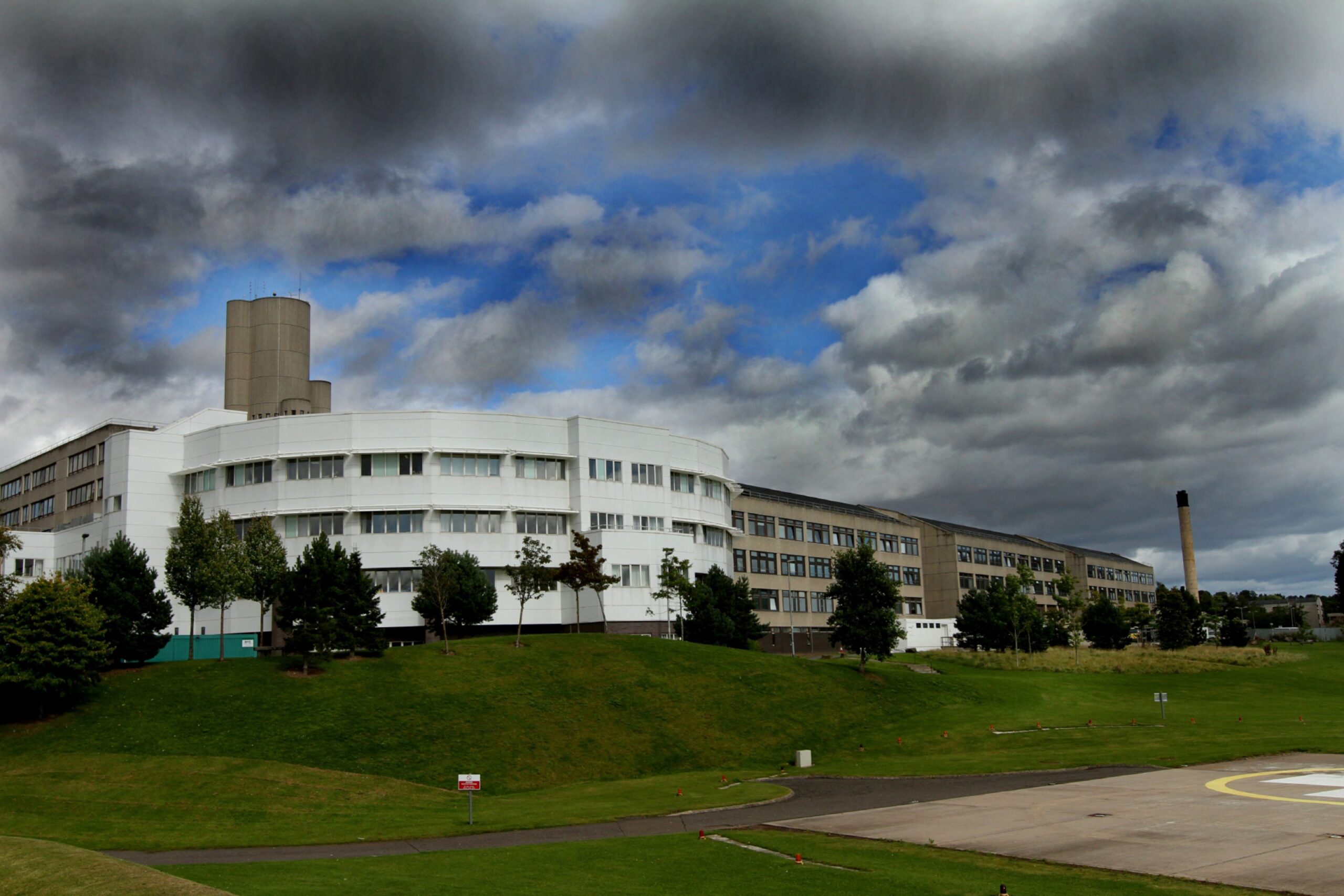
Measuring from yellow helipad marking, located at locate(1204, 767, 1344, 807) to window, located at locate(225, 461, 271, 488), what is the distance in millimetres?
72521

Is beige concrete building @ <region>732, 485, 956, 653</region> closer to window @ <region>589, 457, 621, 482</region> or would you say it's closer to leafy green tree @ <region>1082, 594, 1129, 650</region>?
leafy green tree @ <region>1082, 594, 1129, 650</region>

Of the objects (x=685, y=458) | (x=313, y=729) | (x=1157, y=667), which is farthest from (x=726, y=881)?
(x=1157, y=667)

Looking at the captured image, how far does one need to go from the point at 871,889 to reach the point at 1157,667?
266 ft

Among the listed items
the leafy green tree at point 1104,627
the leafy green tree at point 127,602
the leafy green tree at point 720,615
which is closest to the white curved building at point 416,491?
the leafy green tree at point 720,615

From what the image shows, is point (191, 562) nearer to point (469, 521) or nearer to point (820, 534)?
point (469, 521)

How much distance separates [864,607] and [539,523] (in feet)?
92.2

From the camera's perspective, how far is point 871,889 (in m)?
23.2

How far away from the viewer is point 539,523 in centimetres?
8788

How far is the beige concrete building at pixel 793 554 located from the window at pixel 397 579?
3643cm

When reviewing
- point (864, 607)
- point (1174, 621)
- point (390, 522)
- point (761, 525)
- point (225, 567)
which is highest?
point (761, 525)

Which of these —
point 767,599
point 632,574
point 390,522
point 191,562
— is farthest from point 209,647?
point 767,599

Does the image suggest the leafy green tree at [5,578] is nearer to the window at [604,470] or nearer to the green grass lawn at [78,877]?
the green grass lawn at [78,877]

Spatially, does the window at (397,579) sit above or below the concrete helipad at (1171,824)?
above

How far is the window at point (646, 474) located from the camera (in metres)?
92.5
